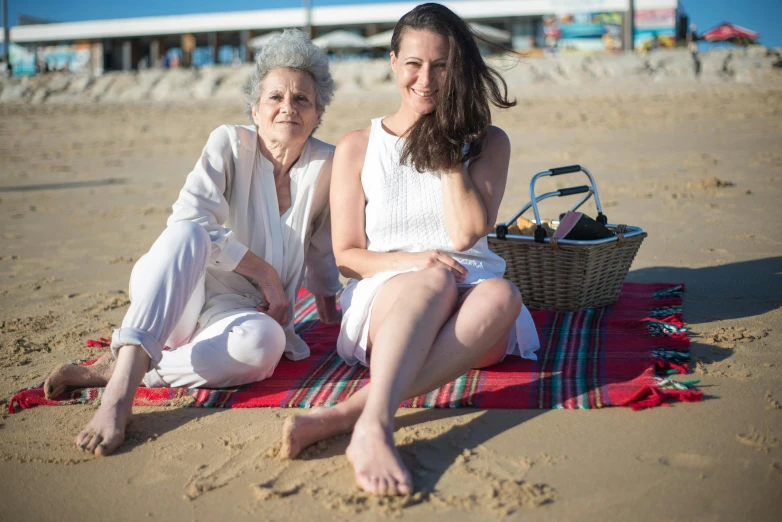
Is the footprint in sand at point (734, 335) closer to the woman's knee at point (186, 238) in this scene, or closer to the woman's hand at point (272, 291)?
the woman's hand at point (272, 291)

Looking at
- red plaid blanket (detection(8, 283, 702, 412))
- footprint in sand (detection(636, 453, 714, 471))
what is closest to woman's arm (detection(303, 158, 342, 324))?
red plaid blanket (detection(8, 283, 702, 412))

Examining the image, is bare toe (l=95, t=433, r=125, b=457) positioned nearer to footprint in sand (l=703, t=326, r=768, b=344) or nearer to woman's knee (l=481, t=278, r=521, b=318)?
woman's knee (l=481, t=278, r=521, b=318)

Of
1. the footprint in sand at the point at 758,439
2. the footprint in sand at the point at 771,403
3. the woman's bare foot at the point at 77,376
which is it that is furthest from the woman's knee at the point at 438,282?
the woman's bare foot at the point at 77,376

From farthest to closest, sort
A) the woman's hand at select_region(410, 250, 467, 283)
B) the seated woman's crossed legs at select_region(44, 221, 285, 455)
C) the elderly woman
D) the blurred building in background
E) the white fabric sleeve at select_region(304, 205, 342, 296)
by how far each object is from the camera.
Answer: the blurred building in background < the white fabric sleeve at select_region(304, 205, 342, 296) < the woman's hand at select_region(410, 250, 467, 283) < the elderly woman < the seated woman's crossed legs at select_region(44, 221, 285, 455)

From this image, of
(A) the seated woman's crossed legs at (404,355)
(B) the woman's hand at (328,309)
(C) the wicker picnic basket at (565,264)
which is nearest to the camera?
(A) the seated woman's crossed legs at (404,355)

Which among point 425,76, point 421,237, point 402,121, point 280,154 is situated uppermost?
point 425,76

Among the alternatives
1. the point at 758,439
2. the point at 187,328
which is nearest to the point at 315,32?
the point at 187,328

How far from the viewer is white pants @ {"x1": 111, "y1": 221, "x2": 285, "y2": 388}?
99.1 inches

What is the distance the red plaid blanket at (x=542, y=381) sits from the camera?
2600mm

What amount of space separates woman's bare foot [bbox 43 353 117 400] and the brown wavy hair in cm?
149

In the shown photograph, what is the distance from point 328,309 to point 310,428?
1432 mm

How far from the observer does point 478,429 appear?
243 centimetres

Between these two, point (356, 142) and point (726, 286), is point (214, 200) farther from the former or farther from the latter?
point (726, 286)

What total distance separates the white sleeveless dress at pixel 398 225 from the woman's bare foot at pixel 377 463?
2.17 feet
